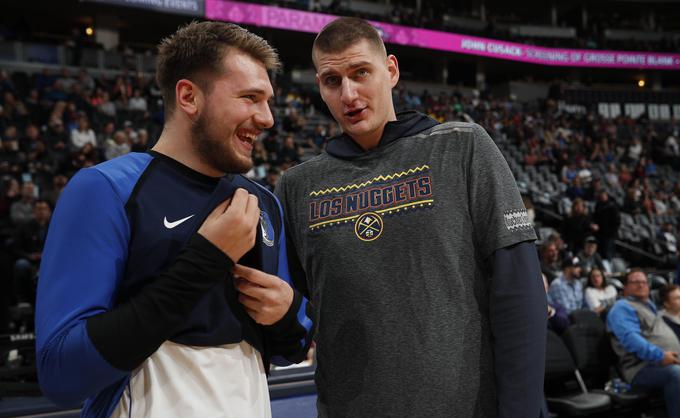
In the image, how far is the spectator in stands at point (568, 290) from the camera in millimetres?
6582

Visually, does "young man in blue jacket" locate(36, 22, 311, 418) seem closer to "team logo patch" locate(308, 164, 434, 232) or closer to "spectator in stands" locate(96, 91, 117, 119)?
"team logo patch" locate(308, 164, 434, 232)

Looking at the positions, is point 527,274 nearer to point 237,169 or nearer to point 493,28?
point 237,169

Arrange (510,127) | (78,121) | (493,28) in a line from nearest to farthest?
(78,121), (510,127), (493,28)

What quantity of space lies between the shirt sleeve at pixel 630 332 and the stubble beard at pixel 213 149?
441cm

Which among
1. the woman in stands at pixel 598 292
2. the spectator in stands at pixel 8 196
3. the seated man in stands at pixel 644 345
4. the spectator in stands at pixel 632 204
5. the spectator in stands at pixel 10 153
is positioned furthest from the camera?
the spectator in stands at pixel 632 204

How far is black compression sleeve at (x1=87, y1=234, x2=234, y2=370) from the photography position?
1.00m

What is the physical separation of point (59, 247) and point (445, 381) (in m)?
0.90

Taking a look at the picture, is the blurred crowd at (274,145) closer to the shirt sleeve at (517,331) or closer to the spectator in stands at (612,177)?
the spectator in stands at (612,177)

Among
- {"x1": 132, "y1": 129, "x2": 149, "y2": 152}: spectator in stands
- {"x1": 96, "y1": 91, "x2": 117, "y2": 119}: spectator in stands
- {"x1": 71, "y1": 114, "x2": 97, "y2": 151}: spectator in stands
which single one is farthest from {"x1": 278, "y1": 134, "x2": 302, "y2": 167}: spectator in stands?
{"x1": 71, "y1": 114, "x2": 97, "y2": 151}: spectator in stands

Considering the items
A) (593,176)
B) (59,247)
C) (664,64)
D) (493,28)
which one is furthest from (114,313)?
(664,64)

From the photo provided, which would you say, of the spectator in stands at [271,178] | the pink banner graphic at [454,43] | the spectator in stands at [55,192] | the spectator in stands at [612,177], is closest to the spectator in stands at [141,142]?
the spectator in stands at [55,192]

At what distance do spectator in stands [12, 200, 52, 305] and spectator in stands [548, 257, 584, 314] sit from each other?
5480mm

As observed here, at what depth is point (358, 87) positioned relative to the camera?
162 cm

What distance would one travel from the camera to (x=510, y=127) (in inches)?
722
